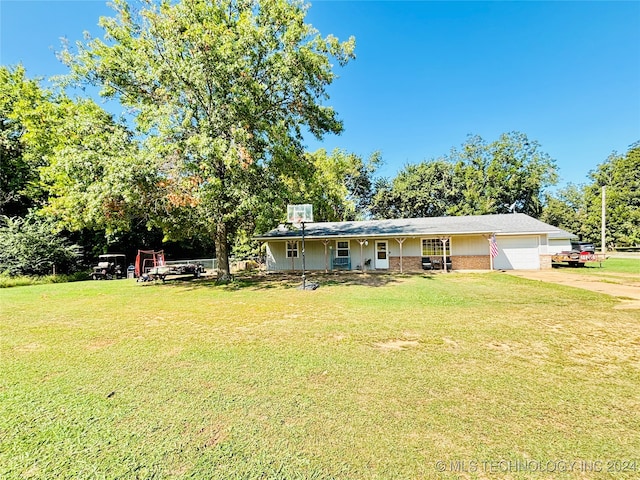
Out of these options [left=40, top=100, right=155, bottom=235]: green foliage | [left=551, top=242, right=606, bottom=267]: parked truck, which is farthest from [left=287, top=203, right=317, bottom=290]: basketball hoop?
[left=551, top=242, right=606, bottom=267]: parked truck

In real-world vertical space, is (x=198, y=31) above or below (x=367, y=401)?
above

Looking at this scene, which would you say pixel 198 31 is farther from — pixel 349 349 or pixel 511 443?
pixel 511 443

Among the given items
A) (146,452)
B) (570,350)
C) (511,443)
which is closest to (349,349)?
(511,443)

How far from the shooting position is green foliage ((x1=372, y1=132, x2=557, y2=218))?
3312cm

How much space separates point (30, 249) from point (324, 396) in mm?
19347

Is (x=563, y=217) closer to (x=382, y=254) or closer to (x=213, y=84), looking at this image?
(x=382, y=254)

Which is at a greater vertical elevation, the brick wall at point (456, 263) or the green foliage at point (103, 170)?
the green foliage at point (103, 170)

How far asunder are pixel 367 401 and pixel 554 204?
143ft

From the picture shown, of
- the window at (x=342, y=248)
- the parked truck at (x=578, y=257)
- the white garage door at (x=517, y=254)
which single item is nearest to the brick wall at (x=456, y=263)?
the white garage door at (x=517, y=254)

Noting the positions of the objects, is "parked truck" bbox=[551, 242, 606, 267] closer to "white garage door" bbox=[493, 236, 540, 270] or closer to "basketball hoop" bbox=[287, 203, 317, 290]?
"white garage door" bbox=[493, 236, 540, 270]

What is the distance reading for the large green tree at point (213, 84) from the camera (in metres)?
11.0

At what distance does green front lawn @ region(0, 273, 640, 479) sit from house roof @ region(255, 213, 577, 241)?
36.3 feet

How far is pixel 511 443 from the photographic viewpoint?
238cm

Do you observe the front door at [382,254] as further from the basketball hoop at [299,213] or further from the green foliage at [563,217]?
the green foliage at [563,217]
